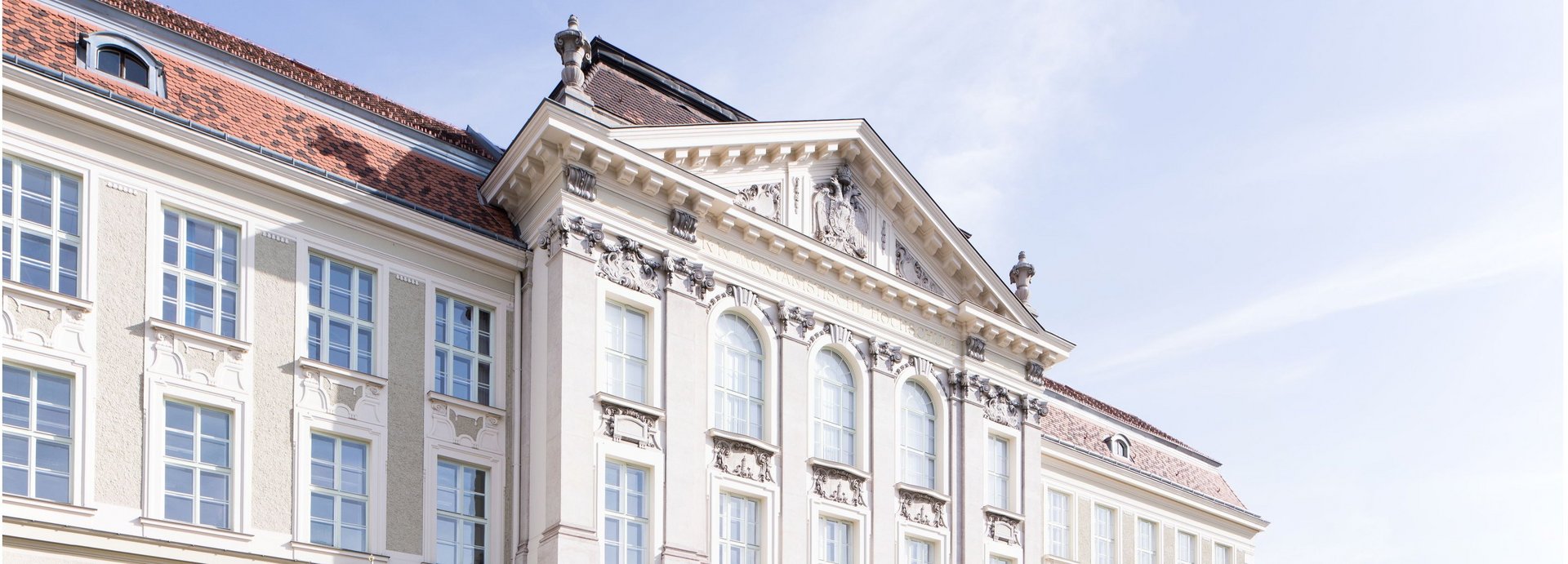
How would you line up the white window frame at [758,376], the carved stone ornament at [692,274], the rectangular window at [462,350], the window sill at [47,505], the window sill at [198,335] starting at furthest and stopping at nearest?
the white window frame at [758,376] → the carved stone ornament at [692,274] → the rectangular window at [462,350] → the window sill at [198,335] → the window sill at [47,505]

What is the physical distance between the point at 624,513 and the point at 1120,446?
1882cm

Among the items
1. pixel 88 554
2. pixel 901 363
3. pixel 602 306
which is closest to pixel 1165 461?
pixel 901 363

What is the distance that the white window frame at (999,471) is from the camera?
31.0 meters

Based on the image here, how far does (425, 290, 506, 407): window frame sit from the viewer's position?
23672 mm

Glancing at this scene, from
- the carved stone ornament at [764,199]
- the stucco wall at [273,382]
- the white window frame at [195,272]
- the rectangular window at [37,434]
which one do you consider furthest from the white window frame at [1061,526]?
the rectangular window at [37,434]

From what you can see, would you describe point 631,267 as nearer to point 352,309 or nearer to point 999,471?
point 352,309

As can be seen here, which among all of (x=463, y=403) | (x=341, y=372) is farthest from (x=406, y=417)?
(x=341, y=372)

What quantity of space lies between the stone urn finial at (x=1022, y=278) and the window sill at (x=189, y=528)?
1808 cm

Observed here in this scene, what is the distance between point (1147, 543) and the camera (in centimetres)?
3912

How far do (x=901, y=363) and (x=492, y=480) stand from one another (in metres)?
9.01

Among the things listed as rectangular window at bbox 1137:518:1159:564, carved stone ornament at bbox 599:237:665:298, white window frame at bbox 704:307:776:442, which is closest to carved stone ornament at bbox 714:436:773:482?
white window frame at bbox 704:307:776:442

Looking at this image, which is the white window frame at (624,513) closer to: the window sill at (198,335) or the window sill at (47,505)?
the window sill at (198,335)

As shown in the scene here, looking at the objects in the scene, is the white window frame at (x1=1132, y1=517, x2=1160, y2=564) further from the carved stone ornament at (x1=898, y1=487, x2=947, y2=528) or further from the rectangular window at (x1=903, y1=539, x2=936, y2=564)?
the rectangular window at (x1=903, y1=539, x2=936, y2=564)

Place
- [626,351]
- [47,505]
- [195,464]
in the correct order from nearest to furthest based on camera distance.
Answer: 1. [47,505]
2. [195,464]
3. [626,351]
